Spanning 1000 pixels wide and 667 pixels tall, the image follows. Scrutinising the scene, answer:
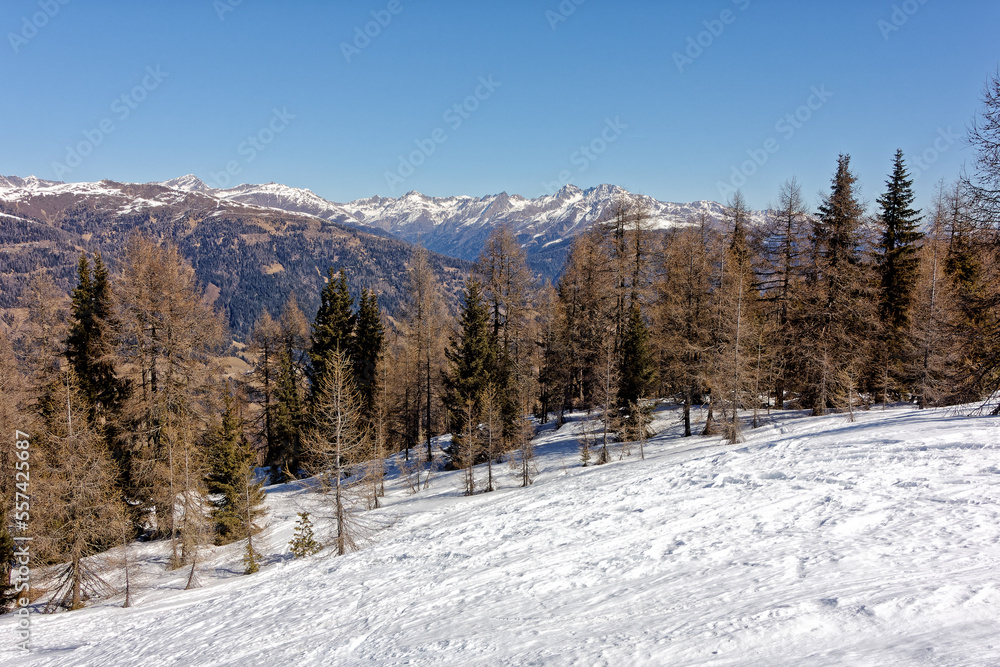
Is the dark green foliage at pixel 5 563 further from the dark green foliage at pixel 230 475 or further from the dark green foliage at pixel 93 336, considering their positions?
the dark green foliage at pixel 93 336

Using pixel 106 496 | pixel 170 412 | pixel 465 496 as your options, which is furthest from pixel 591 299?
pixel 106 496

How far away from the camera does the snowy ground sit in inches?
259

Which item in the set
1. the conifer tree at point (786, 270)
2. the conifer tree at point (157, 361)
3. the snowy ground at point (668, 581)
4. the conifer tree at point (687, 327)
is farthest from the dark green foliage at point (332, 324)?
the conifer tree at point (786, 270)

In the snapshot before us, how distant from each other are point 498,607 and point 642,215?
1138 inches

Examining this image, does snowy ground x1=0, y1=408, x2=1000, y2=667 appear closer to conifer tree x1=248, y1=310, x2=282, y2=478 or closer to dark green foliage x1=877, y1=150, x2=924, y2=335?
dark green foliage x1=877, y1=150, x2=924, y2=335

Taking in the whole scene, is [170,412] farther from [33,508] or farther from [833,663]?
[833,663]

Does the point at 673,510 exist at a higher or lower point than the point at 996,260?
lower

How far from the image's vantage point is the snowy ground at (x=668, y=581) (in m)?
6.58

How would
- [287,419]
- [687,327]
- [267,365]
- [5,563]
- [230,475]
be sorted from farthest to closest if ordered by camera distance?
1. [267,365]
2. [287,419]
3. [687,327]
4. [230,475]
5. [5,563]

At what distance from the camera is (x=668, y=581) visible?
352 inches

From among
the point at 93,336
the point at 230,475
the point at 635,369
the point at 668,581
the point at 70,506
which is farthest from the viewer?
the point at 635,369

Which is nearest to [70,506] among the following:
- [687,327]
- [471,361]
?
[471,361]

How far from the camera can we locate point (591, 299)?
3478 centimetres

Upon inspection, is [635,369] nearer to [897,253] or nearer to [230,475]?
[897,253]
